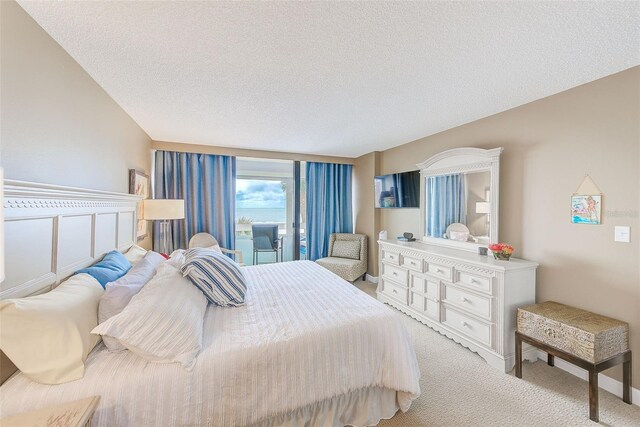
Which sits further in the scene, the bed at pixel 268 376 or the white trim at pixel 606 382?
the white trim at pixel 606 382

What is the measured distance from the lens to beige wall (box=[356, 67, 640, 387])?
1.90 meters

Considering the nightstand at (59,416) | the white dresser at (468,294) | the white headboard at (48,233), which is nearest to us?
the nightstand at (59,416)

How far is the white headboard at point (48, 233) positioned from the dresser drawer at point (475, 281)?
317 cm

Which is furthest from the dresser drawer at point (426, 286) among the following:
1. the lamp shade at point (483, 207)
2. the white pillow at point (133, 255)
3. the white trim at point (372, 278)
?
the white pillow at point (133, 255)

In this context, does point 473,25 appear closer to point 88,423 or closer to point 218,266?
point 218,266

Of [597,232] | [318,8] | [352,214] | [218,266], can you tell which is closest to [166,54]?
[318,8]

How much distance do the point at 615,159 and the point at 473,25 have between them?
1.64m

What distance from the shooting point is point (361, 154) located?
493cm

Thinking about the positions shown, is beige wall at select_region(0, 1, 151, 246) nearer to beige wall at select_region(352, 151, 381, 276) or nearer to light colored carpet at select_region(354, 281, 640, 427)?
light colored carpet at select_region(354, 281, 640, 427)

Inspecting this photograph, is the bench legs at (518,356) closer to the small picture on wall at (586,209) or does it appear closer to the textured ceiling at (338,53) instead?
the small picture on wall at (586,209)

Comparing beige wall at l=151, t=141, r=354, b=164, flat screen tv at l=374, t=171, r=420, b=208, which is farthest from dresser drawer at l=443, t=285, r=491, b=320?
beige wall at l=151, t=141, r=354, b=164

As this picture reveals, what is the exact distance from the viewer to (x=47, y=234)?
4.57 ft

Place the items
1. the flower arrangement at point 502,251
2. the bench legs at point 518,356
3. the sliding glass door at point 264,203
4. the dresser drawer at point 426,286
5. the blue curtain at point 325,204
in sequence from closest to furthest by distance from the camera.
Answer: the bench legs at point 518,356 → the flower arrangement at point 502,251 → the dresser drawer at point 426,286 → the blue curtain at point 325,204 → the sliding glass door at point 264,203

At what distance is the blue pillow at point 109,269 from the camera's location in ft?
5.46
